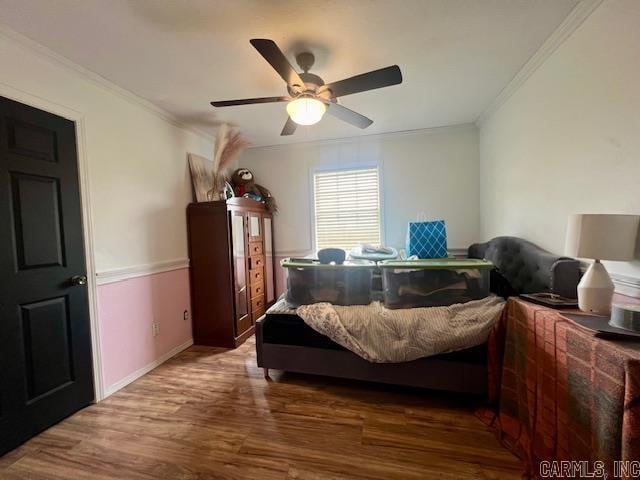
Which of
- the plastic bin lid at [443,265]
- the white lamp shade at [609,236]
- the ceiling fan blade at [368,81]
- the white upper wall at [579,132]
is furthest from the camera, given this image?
the plastic bin lid at [443,265]

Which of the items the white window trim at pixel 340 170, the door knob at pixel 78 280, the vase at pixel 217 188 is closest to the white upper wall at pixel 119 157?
the door knob at pixel 78 280

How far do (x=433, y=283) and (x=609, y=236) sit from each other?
0.99m

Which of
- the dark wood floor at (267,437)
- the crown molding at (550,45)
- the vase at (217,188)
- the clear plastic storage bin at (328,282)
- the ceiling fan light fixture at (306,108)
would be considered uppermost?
the crown molding at (550,45)

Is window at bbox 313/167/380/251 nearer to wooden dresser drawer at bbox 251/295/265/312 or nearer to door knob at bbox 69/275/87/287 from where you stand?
wooden dresser drawer at bbox 251/295/265/312

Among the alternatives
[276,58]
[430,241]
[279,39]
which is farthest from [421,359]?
[279,39]

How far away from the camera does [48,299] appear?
69.7 inches

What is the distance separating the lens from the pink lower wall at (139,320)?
7.05 feet

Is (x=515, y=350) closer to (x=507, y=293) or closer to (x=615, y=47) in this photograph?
(x=507, y=293)

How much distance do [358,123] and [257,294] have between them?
94.1 inches

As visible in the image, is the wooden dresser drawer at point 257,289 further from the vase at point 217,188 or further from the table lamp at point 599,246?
the table lamp at point 599,246

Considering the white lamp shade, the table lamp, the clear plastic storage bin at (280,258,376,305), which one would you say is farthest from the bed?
the white lamp shade

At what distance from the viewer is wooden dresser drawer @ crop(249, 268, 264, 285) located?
335 cm

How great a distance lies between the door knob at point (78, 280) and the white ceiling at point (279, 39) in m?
1.54

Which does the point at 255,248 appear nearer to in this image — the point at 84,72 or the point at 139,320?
the point at 139,320
